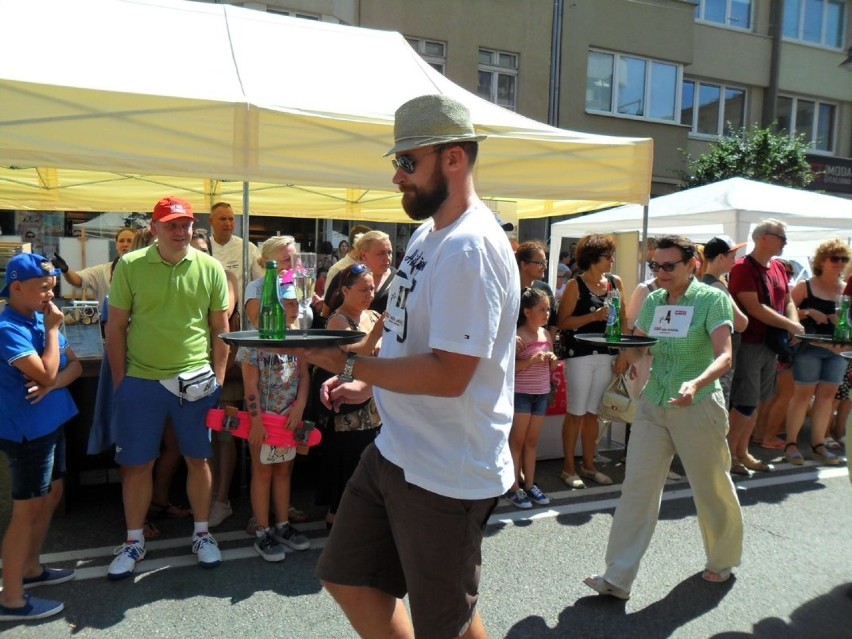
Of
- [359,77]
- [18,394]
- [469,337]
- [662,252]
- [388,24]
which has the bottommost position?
[18,394]

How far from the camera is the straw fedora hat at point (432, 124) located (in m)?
1.90

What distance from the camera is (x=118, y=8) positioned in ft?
17.8

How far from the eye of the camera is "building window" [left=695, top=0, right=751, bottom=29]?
63.5 ft

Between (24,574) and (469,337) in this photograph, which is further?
(24,574)

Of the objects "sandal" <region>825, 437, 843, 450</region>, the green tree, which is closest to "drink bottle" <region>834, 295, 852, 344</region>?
"sandal" <region>825, 437, 843, 450</region>

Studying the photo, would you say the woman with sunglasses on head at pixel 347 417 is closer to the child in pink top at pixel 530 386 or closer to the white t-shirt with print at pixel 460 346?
the child in pink top at pixel 530 386

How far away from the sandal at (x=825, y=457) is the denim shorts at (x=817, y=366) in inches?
24.3

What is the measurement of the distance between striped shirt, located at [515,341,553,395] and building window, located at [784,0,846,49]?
67.6ft

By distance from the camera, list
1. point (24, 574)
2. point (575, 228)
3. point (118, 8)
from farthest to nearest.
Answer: point (575, 228), point (118, 8), point (24, 574)

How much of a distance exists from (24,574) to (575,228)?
889 cm

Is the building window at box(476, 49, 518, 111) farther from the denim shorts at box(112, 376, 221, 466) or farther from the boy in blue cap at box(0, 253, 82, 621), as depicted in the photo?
the boy in blue cap at box(0, 253, 82, 621)

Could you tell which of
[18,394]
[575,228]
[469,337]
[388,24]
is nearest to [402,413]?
[469,337]

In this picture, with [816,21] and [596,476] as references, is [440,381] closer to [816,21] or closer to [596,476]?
[596,476]

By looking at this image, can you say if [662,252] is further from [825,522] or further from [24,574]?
[24,574]
